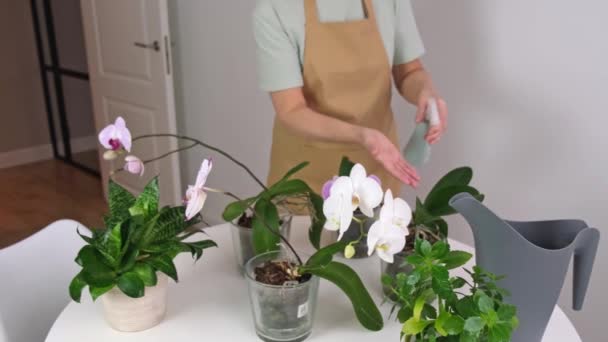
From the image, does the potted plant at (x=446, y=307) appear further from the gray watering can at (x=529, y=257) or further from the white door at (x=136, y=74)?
the white door at (x=136, y=74)

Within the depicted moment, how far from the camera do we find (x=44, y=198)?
3271 mm

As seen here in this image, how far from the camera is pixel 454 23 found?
1.65m

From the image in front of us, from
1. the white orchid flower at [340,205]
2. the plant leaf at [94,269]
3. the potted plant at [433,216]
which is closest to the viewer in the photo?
the white orchid flower at [340,205]

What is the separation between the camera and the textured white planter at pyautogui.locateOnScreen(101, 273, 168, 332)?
0.86 m

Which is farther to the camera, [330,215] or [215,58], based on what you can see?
[215,58]

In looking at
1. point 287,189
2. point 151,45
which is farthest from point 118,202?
point 151,45

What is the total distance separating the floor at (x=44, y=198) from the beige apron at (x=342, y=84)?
183cm

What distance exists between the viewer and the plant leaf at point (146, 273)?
83cm

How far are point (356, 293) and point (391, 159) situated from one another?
0.30m

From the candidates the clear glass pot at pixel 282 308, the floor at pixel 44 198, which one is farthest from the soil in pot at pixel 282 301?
the floor at pixel 44 198

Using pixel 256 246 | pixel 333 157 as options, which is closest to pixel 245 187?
pixel 333 157

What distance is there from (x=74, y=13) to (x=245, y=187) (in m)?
2.19

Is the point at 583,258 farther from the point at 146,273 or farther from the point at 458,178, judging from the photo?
the point at 146,273

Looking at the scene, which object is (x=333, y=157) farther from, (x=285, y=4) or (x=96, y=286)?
(x=96, y=286)
